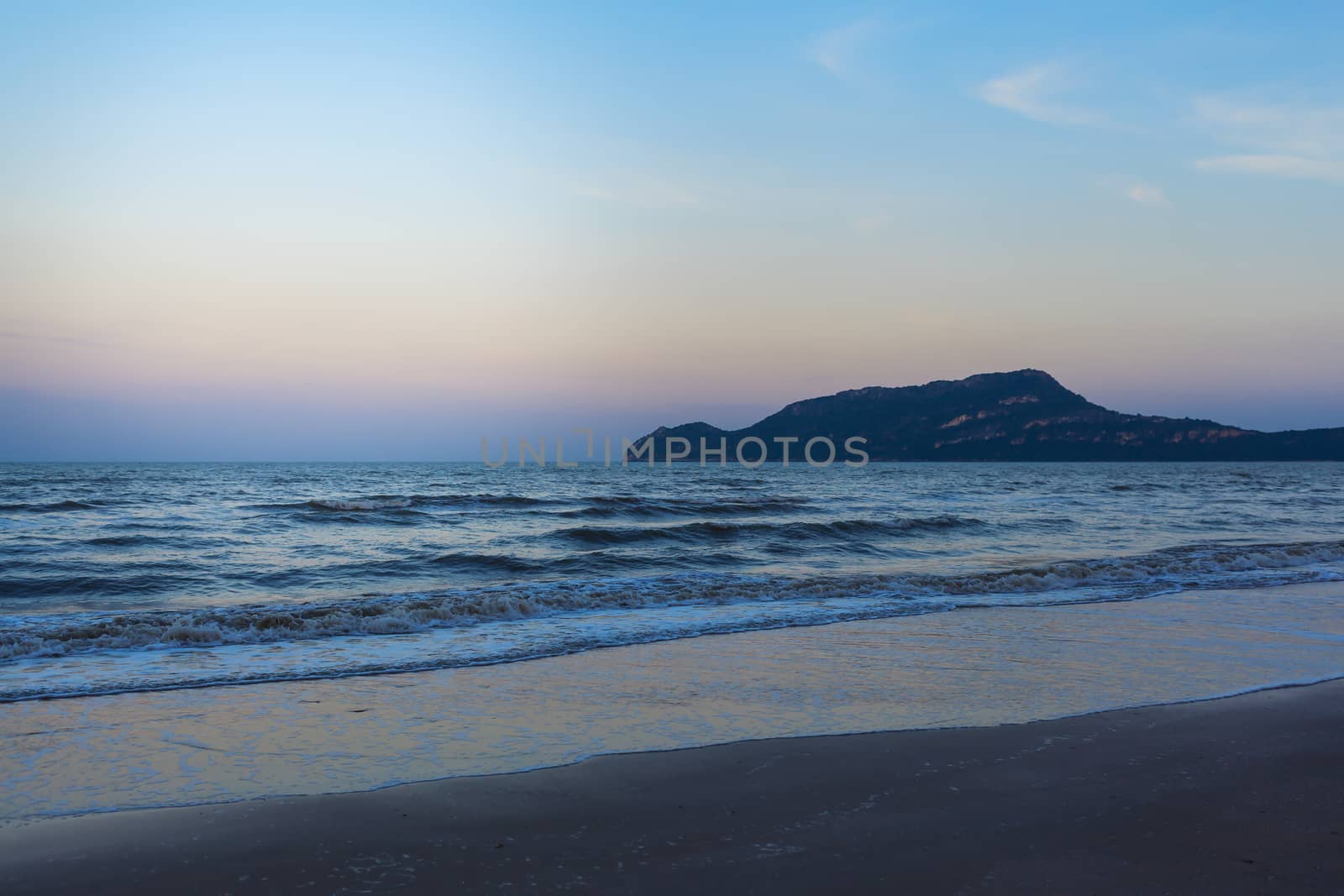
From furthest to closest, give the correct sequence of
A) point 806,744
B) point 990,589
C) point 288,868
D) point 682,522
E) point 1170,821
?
point 682,522, point 990,589, point 806,744, point 1170,821, point 288,868

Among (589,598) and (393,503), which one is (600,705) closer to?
(589,598)

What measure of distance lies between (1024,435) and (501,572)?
177027mm

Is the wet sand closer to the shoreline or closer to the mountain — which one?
the shoreline

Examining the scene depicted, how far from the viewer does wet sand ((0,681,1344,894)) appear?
4035 millimetres

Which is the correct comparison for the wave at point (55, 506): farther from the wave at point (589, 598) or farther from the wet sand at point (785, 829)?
the wet sand at point (785, 829)

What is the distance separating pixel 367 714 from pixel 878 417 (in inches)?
7286

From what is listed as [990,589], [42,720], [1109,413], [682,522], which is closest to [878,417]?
[1109,413]

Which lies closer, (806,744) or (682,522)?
(806,744)

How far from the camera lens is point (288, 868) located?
419cm

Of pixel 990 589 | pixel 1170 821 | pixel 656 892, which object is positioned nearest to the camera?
pixel 656 892

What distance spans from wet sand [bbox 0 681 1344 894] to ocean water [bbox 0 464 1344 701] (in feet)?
13.8

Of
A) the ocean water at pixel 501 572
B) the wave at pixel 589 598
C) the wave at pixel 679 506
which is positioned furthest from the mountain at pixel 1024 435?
the wave at pixel 589 598

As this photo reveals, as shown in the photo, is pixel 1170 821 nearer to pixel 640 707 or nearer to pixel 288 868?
pixel 640 707

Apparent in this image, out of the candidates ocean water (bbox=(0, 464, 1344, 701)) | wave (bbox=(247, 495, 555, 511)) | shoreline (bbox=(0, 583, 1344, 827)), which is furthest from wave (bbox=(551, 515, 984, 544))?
shoreline (bbox=(0, 583, 1344, 827))
